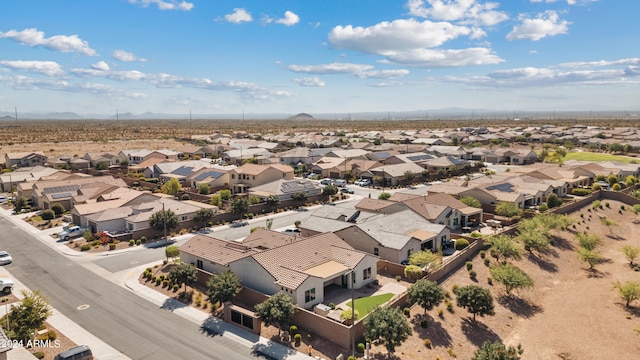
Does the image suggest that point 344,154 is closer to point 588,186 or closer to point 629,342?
point 588,186

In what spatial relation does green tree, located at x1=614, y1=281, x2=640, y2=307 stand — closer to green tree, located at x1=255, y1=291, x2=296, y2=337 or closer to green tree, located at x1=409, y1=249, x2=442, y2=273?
green tree, located at x1=409, y1=249, x2=442, y2=273

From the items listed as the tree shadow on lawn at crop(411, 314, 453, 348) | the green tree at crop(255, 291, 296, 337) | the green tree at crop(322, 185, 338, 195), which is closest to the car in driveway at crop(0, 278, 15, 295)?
the green tree at crop(255, 291, 296, 337)

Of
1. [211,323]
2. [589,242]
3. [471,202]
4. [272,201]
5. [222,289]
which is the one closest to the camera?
[211,323]

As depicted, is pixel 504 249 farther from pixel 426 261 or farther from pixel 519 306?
pixel 426 261

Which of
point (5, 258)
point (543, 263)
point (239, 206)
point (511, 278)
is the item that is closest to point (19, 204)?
point (5, 258)

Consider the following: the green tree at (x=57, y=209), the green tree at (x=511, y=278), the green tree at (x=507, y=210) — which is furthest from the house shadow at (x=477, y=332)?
the green tree at (x=57, y=209)

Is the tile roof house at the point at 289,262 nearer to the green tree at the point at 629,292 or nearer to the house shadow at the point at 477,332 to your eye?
the house shadow at the point at 477,332
